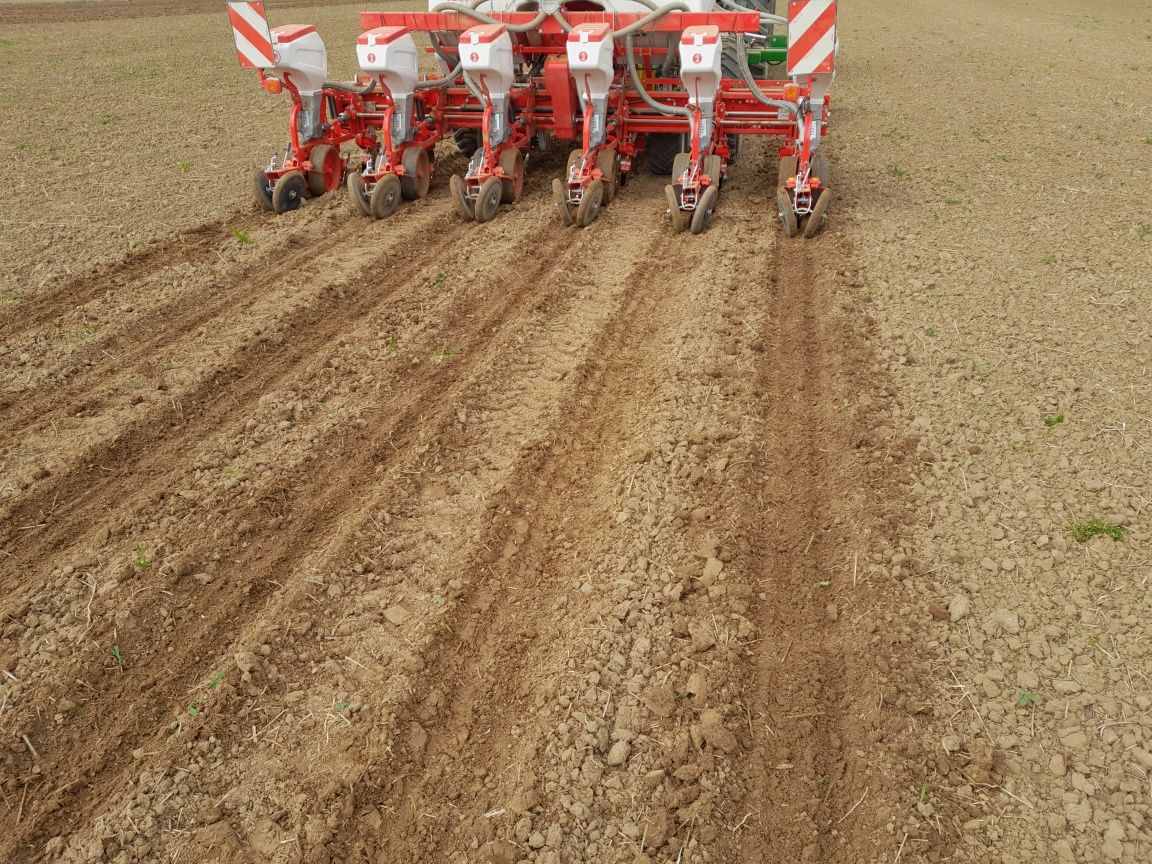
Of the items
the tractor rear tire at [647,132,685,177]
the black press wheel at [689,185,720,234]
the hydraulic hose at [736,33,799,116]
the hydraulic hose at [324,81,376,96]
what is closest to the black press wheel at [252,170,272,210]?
the hydraulic hose at [324,81,376,96]

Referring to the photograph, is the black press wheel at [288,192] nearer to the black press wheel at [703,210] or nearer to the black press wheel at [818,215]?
the black press wheel at [703,210]

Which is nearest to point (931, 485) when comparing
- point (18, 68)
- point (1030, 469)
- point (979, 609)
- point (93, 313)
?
point (1030, 469)

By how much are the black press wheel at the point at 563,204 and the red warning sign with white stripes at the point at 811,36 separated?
A: 82.6 inches

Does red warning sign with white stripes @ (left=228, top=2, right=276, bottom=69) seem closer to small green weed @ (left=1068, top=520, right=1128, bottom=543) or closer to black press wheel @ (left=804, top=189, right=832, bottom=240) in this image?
black press wheel @ (left=804, top=189, right=832, bottom=240)

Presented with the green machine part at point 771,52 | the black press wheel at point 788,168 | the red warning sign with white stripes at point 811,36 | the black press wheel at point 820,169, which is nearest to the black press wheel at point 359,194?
the black press wheel at point 788,168

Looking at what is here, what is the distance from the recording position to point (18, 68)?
1419 cm

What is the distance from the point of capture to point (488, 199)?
7.47m

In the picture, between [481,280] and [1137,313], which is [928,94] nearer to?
[1137,313]

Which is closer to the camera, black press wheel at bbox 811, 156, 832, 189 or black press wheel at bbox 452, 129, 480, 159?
black press wheel at bbox 811, 156, 832, 189

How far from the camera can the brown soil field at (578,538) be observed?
110 inches

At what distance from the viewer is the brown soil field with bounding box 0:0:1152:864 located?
9.18ft

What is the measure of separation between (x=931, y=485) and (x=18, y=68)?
53.9 ft

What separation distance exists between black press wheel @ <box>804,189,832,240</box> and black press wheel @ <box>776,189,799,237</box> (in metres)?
0.11

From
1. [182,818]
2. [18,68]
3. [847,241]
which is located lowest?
[182,818]
